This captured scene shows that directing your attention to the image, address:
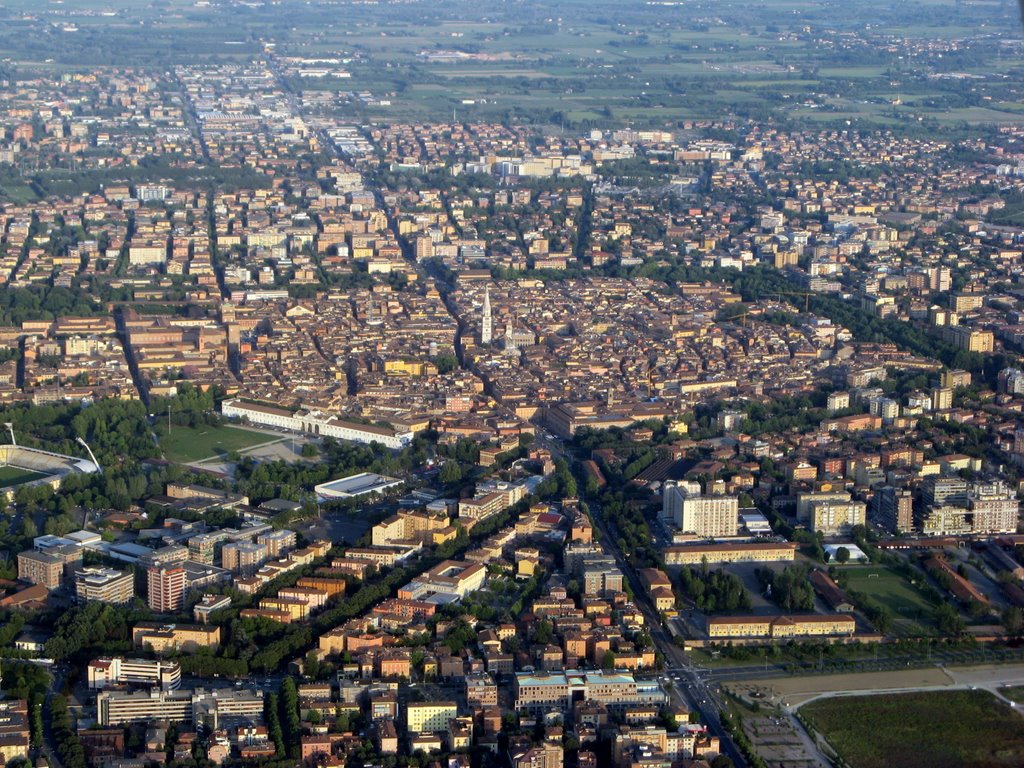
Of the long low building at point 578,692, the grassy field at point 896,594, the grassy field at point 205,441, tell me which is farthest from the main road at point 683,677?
the grassy field at point 205,441

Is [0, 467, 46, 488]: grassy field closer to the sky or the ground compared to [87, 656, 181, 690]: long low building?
closer to the ground

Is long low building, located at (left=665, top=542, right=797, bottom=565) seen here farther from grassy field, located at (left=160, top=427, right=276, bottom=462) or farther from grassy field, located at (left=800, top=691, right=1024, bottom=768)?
grassy field, located at (left=160, top=427, right=276, bottom=462)

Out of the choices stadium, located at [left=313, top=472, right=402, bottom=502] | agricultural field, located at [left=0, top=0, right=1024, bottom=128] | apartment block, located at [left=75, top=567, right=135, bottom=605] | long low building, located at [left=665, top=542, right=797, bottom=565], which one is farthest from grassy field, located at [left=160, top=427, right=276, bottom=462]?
agricultural field, located at [left=0, top=0, right=1024, bottom=128]

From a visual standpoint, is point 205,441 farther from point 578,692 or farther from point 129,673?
point 578,692

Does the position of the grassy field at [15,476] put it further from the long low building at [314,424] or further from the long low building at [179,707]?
the long low building at [179,707]

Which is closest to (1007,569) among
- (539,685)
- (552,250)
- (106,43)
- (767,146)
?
(539,685)

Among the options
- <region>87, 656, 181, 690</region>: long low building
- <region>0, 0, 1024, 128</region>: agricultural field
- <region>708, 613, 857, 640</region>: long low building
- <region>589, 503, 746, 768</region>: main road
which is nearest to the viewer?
<region>589, 503, 746, 768</region>: main road

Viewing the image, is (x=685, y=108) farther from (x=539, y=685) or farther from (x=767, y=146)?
(x=539, y=685)
